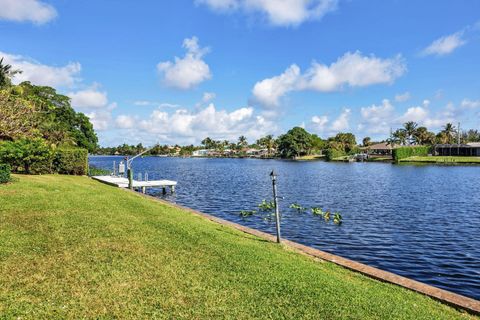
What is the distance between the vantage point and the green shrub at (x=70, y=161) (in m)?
34.5

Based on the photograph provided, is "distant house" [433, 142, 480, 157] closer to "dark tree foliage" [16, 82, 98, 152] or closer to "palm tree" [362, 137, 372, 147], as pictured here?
"palm tree" [362, 137, 372, 147]

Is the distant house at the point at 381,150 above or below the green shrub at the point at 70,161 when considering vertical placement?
above

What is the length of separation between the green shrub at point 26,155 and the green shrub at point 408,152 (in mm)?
94394

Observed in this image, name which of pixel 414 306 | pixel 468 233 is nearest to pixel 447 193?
pixel 468 233

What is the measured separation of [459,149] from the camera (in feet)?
371

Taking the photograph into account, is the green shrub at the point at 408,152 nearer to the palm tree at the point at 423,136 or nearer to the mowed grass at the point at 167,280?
the palm tree at the point at 423,136

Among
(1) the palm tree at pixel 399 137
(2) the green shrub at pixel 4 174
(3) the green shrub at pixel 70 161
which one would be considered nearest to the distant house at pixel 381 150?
(1) the palm tree at pixel 399 137

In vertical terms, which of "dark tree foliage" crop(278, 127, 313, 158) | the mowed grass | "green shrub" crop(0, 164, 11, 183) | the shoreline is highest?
"dark tree foliage" crop(278, 127, 313, 158)

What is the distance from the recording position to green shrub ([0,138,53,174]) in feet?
92.0

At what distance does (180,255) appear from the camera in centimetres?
903

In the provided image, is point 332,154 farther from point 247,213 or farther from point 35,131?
point 35,131

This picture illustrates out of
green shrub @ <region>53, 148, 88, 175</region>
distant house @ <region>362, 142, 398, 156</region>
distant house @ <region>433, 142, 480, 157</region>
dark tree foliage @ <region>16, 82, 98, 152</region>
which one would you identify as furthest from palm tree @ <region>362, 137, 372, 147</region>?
green shrub @ <region>53, 148, 88, 175</region>

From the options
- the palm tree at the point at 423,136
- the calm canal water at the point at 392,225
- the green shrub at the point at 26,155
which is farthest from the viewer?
the palm tree at the point at 423,136

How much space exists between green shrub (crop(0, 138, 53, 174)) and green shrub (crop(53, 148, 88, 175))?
1804 mm
